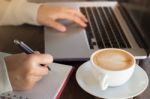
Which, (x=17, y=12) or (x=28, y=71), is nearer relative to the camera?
(x=28, y=71)

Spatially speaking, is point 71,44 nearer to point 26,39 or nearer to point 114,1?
point 26,39

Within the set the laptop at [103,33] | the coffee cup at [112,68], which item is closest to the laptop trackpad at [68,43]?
the laptop at [103,33]

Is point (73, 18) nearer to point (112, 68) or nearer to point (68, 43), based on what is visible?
point (68, 43)

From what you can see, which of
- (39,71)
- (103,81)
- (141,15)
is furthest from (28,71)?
(141,15)

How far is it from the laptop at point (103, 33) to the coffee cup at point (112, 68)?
10cm

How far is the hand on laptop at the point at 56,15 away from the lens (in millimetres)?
962

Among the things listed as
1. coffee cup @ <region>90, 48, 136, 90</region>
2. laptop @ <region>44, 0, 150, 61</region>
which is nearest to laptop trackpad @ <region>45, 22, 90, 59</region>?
laptop @ <region>44, 0, 150, 61</region>

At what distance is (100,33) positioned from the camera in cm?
92

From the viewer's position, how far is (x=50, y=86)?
71cm

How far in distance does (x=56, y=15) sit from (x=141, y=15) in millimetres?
269

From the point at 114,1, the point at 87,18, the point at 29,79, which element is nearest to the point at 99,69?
the point at 29,79

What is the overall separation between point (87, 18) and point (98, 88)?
378 mm

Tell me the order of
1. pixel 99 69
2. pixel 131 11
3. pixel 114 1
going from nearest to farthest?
1. pixel 99 69
2. pixel 131 11
3. pixel 114 1

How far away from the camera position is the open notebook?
678 mm
